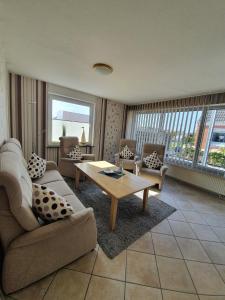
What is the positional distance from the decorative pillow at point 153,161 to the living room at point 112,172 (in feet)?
0.09

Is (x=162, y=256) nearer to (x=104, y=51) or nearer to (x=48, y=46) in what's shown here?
(x=104, y=51)

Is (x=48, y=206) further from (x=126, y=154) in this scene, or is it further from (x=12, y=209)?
(x=126, y=154)

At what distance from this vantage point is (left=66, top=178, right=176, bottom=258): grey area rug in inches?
63.7

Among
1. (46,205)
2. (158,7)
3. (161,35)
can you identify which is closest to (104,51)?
(161,35)

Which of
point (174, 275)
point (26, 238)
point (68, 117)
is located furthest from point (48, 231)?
point (68, 117)

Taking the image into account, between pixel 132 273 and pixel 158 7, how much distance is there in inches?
90.8

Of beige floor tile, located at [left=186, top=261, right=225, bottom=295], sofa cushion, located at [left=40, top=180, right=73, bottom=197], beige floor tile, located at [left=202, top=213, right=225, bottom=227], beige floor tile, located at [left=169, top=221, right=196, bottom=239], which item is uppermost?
sofa cushion, located at [left=40, top=180, right=73, bottom=197]

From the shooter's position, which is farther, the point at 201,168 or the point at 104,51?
the point at 201,168

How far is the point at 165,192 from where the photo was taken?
3.07 m

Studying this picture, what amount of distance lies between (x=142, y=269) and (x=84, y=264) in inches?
22.1

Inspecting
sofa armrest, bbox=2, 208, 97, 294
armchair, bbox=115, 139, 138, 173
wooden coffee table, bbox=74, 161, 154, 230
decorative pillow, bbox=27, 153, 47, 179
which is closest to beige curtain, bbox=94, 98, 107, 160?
armchair, bbox=115, 139, 138, 173

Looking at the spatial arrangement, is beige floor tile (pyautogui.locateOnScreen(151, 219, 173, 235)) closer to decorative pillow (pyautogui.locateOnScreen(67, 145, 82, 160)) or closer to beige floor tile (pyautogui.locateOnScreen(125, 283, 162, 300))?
beige floor tile (pyautogui.locateOnScreen(125, 283, 162, 300))

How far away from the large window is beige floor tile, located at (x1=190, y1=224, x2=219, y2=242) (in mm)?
1608

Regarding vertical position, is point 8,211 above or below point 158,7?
below
